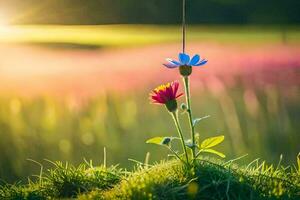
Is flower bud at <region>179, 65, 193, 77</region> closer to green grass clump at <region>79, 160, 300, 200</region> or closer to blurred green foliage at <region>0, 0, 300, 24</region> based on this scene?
green grass clump at <region>79, 160, 300, 200</region>

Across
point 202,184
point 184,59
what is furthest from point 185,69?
point 202,184

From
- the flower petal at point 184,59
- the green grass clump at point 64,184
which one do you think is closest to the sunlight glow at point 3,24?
the green grass clump at point 64,184

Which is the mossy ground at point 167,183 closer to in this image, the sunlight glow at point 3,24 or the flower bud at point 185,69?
the flower bud at point 185,69

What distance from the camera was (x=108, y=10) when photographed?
10.1 metres

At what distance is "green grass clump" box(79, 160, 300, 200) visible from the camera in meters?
2.50

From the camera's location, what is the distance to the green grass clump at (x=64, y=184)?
9.35 feet

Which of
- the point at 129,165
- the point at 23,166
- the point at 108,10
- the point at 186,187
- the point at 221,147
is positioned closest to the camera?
the point at 186,187

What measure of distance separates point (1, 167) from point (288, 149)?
1.50m

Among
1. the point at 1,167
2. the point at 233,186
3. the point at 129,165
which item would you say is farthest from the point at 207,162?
the point at 1,167

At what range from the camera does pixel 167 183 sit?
8.32ft

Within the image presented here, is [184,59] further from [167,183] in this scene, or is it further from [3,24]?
[3,24]

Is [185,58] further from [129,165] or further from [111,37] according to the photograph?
[111,37]

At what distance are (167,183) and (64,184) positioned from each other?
53 centimetres

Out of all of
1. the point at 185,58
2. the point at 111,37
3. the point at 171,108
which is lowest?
the point at 111,37
